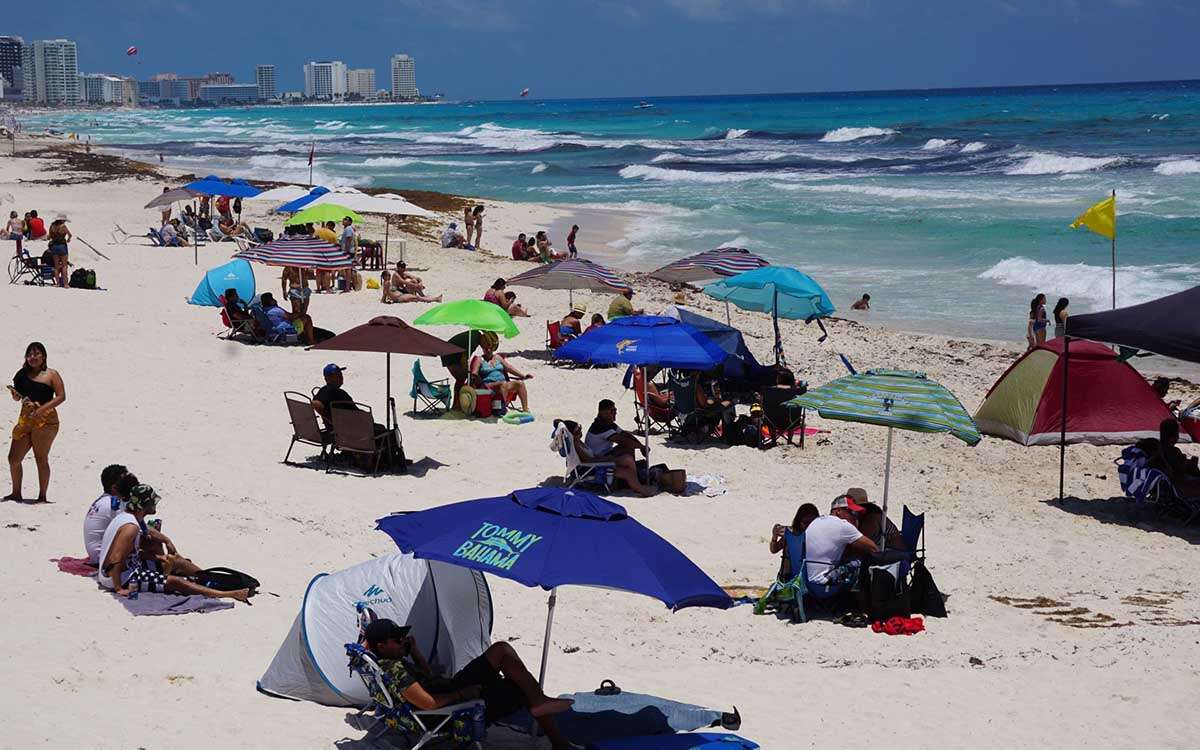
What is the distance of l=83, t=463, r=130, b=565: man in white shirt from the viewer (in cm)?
748

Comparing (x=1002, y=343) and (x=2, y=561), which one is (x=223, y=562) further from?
(x=1002, y=343)

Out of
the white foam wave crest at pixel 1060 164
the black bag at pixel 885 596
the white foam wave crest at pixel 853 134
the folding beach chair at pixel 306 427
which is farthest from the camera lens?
the white foam wave crest at pixel 853 134

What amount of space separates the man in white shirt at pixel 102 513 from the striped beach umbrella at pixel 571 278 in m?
8.26

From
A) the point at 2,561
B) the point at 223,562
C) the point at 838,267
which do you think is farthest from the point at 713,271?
the point at 838,267

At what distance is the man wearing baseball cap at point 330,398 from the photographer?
11203 mm

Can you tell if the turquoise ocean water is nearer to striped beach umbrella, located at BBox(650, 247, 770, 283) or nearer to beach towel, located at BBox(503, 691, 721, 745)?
striped beach umbrella, located at BBox(650, 247, 770, 283)

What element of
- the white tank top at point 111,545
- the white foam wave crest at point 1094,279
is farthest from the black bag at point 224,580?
the white foam wave crest at point 1094,279

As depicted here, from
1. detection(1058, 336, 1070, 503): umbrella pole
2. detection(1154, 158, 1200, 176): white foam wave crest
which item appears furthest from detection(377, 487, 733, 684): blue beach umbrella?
detection(1154, 158, 1200, 176): white foam wave crest

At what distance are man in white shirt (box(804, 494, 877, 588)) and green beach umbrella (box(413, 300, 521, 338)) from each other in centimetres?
509

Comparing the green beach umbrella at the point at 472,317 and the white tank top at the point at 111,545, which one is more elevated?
the green beach umbrella at the point at 472,317

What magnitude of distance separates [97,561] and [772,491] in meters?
5.71

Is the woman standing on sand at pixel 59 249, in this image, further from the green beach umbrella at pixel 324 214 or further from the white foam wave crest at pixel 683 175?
the white foam wave crest at pixel 683 175

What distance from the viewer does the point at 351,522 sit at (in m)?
9.50

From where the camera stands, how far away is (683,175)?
53156mm
